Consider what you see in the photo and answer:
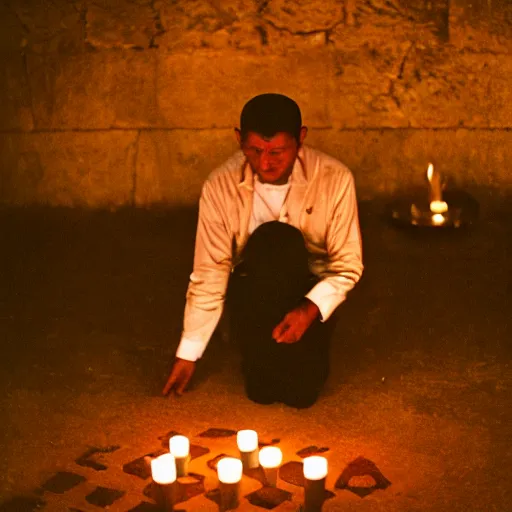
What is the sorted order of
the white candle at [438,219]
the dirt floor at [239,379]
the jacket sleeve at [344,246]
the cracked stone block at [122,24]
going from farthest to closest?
the cracked stone block at [122,24] < the white candle at [438,219] < the jacket sleeve at [344,246] < the dirt floor at [239,379]

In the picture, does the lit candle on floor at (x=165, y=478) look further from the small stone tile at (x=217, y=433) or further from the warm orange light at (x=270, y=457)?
the small stone tile at (x=217, y=433)

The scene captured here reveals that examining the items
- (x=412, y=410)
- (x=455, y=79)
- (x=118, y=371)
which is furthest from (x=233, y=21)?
(x=412, y=410)

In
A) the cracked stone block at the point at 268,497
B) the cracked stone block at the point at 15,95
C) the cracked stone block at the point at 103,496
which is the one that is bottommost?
the cracked stone block at the point at 103,496

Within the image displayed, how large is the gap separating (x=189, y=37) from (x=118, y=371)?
3270 millimetres

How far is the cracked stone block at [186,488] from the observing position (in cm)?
341

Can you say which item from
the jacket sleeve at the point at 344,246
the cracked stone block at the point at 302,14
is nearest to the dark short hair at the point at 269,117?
the jacket sleeve at the point at 344,246

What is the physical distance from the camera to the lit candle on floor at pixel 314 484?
317 centimetres

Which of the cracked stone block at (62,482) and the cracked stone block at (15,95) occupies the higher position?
the cracked stone block at (15,95)

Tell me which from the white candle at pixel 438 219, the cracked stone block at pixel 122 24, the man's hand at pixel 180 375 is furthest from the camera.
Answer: the cracked stone block at pixel 122 24

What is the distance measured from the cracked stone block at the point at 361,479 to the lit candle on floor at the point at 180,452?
0.58m

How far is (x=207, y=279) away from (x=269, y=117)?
79cm

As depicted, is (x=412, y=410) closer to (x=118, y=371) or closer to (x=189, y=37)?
(x=118, y=371)

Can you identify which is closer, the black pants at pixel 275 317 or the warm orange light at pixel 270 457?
the warm orange light at pixel 270 457

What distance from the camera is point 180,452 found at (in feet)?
11.5
